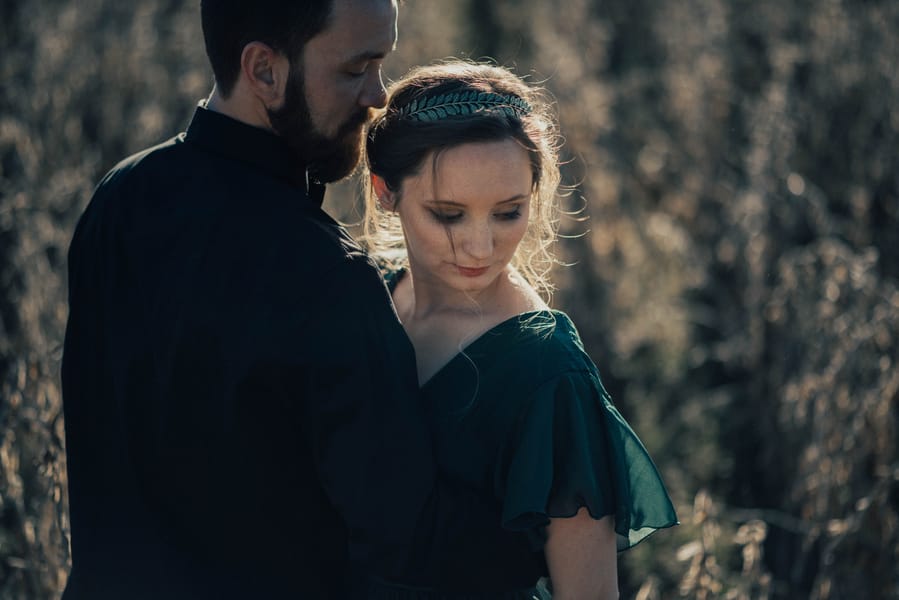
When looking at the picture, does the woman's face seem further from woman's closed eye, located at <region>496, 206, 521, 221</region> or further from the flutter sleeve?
the flutter sleeve

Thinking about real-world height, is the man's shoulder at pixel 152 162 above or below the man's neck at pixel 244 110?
below

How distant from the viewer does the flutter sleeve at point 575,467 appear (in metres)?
1.71

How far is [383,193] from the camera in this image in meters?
2.08

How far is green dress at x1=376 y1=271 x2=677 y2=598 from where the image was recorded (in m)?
1.72

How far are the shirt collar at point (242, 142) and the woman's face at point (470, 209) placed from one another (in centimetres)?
26

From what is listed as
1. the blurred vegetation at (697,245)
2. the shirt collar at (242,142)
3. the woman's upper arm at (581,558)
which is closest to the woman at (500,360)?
the woman's upper arm at (581,558)

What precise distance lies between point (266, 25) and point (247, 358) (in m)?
0.54

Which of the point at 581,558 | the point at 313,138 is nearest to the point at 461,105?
the point at 313,138

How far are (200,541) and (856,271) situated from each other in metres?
2.18

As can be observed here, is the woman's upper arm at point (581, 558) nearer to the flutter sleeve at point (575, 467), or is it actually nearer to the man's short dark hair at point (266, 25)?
the flutter sleeve at point (575, 467)

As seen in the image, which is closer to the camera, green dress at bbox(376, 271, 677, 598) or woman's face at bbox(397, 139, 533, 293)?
green dress at bbox(376, 271, 677, 598)

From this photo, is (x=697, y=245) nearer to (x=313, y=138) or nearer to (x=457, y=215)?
(x=457, y=215)

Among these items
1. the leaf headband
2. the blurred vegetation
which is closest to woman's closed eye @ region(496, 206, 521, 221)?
the leaf headband

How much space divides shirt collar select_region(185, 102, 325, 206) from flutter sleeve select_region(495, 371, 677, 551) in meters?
0.56
